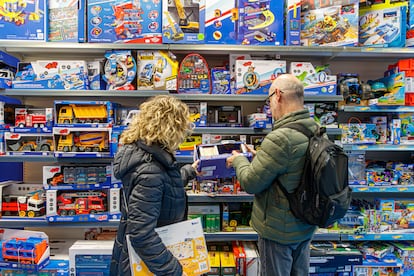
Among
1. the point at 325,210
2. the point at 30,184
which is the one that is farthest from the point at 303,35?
the point at 30,184

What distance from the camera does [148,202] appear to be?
1.58 m

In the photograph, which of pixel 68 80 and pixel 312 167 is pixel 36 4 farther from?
pixel 312 167

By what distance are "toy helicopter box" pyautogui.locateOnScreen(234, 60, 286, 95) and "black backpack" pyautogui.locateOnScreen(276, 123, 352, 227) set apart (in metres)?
1.08

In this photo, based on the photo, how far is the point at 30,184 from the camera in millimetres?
3258

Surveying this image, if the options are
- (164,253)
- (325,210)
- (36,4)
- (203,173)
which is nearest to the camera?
(164,253)

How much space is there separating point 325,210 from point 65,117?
7.87ft

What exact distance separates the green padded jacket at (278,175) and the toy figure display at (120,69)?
1487 millimetres

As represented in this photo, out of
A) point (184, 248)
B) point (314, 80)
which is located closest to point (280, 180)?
point (184, 248)

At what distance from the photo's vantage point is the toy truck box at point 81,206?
295cm

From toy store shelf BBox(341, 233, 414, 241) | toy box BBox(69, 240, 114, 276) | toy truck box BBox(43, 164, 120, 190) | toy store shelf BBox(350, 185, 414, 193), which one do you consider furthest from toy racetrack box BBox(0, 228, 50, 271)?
toy store shelf BBox(350, 185, 414, 193)

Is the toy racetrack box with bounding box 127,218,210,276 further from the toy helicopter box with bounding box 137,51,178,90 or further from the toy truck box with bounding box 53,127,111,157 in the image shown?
the toy helicopter box with bounding box 137,51,178,90

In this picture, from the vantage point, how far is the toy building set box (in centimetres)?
300

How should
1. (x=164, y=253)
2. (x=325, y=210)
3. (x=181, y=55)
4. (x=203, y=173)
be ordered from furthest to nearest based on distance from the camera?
1. (x=181, y=55)
2. (x=203, y=173)
3. (x=325, y=210)
4. (x=164, y=253)

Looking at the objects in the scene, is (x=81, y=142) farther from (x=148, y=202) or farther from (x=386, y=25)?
(x=386, y=25)
